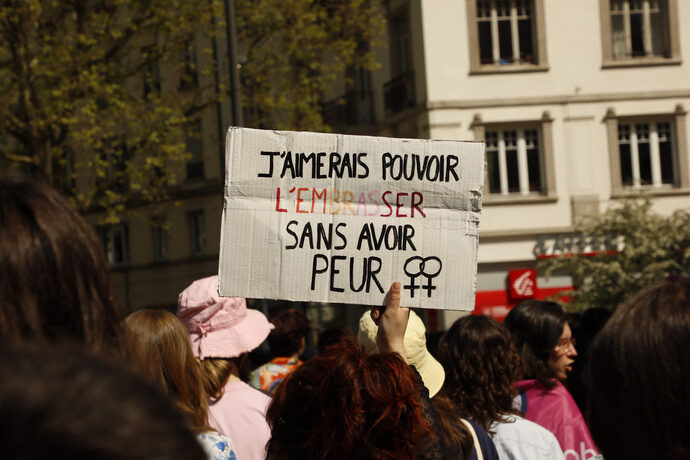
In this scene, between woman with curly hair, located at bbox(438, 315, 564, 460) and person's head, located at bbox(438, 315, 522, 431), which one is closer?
woman with curly hair, located at bbox(438, 315, 564, 460)

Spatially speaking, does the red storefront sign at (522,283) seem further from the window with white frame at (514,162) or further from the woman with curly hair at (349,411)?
the woman with curly hair at (349,411)

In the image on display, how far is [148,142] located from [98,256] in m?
15.6

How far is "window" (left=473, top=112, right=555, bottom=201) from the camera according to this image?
74.0 feet

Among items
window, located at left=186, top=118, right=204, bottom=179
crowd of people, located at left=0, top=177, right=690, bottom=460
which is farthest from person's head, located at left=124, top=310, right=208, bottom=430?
window, located at left=186, top=118, right=204, bottom=179

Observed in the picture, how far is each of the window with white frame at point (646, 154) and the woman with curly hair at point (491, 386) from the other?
64.3 feet

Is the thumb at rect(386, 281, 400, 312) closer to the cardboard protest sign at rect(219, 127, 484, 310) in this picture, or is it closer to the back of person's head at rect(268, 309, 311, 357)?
the cardboard protest sign at rect(219, 127, 484, 310)

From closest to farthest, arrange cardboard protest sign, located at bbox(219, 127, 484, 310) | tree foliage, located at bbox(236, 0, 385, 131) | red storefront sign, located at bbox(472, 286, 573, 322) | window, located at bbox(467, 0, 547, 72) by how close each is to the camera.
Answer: cardboard protest sign, located at bbox(219, 127, 484, 310) → tree foliage, located at bbox(236, 0, 385, 131) → red storefront sign, located at bbox(472, 286, 573, 322) → window, located at bbox(467, 0, 547, 72)

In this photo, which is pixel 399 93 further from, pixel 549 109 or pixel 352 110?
pixel 549 109

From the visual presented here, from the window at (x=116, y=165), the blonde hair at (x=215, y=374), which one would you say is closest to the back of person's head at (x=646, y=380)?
the blonde hair at (x=215, y=374)

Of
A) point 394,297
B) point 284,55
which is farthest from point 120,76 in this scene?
point 394,297

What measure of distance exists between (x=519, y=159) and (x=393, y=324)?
19.6m

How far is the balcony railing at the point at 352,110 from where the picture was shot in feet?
84.0

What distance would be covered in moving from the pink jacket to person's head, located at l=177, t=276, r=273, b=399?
1.32m

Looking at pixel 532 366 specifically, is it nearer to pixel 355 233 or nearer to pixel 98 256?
pixel 355 233
